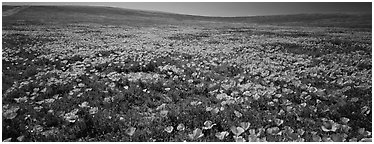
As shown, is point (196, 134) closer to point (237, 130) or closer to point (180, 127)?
point (180, 127)

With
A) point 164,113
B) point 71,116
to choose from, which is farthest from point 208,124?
point 71,116

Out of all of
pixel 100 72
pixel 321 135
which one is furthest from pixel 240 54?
pixel 321 135

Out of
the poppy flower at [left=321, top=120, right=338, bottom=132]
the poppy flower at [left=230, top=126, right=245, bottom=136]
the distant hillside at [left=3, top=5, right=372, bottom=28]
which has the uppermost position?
the distant hillside at [left=3, top=5, right=372, bottom=28]

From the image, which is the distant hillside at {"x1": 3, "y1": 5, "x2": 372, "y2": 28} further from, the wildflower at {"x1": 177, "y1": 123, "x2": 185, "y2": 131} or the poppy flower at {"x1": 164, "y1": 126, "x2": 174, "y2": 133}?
the poppy flower at {"x1": 164, "y1": 126, "x2": 174, "y2": 133}

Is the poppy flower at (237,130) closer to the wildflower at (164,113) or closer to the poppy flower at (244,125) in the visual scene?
the poppy flower at (244,125)

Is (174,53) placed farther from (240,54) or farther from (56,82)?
(56,82)

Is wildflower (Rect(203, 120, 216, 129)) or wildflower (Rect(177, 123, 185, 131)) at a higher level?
wildflower (Rect(203, 120, 216, 129))

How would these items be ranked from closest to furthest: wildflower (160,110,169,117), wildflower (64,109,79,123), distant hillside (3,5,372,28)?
wildflower (64,109,79,123) → wildflower (160,110,169,117) → distant hillside (3,5,372,28)

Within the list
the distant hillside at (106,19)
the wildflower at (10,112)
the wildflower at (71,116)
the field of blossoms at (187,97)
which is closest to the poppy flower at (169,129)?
the field of blossoms at (187,97)

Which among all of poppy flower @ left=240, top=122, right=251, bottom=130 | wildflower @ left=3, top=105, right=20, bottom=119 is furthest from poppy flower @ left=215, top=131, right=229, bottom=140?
wildflower @ left=3, top=105, right=20, bottom=119
